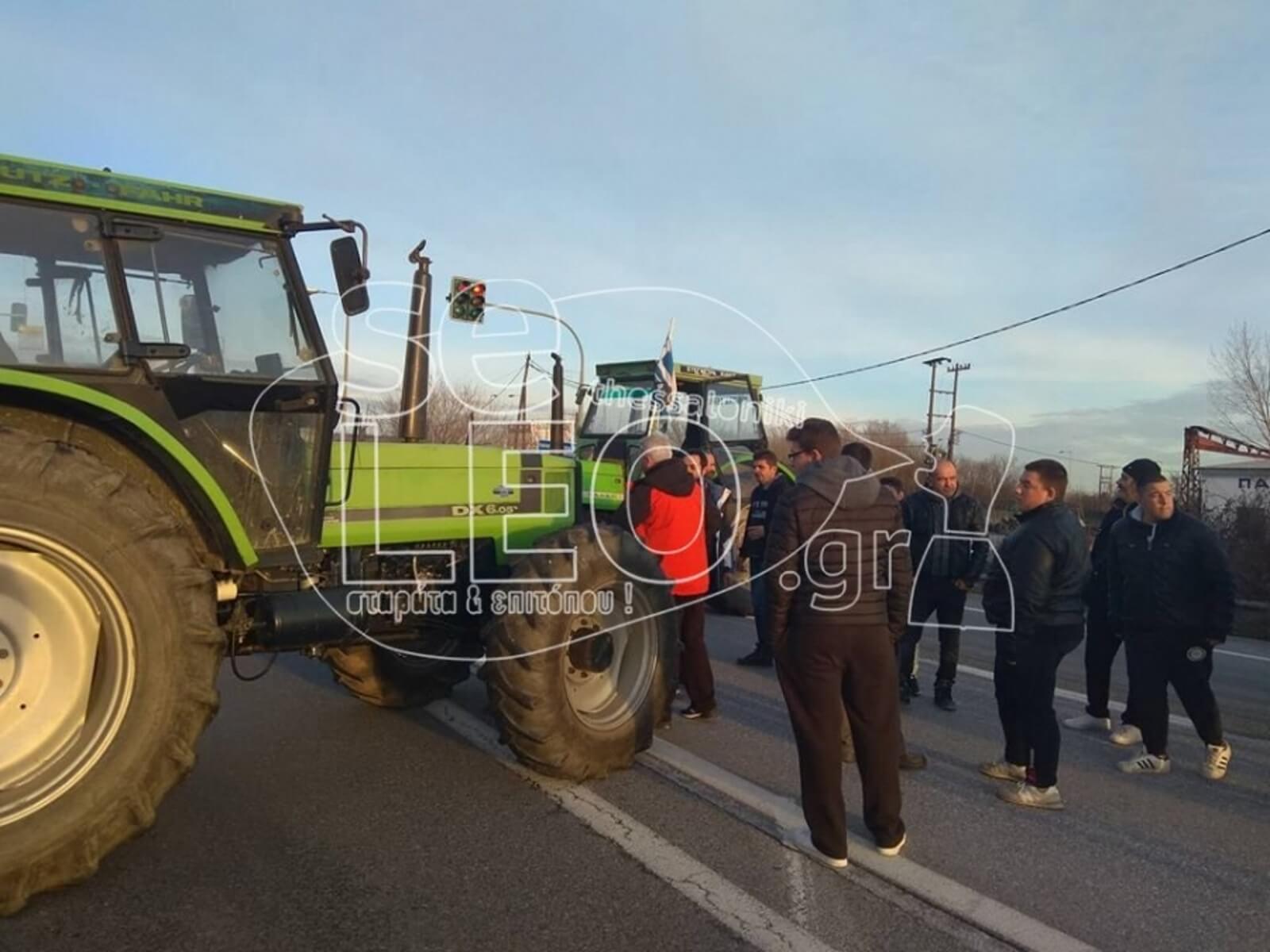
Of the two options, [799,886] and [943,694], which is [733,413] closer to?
[943,694]

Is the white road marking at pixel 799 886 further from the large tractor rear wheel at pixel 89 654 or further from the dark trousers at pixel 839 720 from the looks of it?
the large tractor rear wheel at pixel 89 654

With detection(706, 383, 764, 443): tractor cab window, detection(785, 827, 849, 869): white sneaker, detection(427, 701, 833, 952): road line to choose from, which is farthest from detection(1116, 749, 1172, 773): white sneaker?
detection(706, 383, 764, 443): tractor cab window

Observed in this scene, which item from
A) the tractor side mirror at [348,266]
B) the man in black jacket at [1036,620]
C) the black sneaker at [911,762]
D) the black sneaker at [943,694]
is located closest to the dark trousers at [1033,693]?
the man in black jacket at [1036,620]

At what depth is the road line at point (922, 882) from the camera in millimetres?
3236

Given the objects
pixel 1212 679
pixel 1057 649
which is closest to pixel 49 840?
pixel 1057 649

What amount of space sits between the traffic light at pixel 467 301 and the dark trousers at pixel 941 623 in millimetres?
6096

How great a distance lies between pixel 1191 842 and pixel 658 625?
272 centimetres

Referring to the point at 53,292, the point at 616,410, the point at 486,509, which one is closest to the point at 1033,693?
the point at 486,509

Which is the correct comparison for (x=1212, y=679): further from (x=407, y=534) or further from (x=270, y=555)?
(x=270, y=555)

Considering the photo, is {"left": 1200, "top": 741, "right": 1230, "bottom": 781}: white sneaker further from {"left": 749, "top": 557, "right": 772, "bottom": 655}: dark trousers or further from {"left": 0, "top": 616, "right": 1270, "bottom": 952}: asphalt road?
{"left": 749, "top": 557, "right": 772, "bottom": 655}: dark trousers

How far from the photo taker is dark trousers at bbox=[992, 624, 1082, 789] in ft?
15.0

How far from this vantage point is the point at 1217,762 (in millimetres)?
5059

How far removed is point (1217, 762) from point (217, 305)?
18.2ft

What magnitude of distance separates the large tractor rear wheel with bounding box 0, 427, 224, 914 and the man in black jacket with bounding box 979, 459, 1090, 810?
378 centimetres
